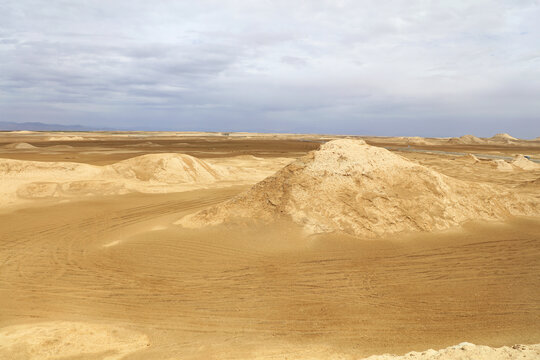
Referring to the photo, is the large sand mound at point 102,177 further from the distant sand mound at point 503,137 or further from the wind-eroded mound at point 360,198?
the distant sand mound at point 503,137

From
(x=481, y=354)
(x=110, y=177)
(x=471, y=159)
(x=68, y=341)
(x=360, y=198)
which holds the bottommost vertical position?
(x=68, y=341)

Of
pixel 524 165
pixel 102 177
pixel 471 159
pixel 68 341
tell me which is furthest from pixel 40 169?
pixel 524 165

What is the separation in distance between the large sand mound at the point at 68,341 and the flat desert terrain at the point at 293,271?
0.03 meters

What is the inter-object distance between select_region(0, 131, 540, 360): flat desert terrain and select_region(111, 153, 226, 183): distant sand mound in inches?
221

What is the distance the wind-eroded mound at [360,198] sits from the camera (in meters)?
11.1

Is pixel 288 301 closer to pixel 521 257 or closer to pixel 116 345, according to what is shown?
pixel 116 345

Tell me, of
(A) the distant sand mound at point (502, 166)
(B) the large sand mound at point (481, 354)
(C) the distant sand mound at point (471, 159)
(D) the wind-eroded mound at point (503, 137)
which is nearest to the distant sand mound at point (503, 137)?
(D) the wind-eroded mound at point (503, 137)

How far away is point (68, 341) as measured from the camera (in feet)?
19.4

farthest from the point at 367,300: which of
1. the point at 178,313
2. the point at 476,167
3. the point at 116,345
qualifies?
the point at 476,167

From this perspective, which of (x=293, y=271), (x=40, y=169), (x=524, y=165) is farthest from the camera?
(x=524, y=165)

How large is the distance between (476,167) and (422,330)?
30476 mm

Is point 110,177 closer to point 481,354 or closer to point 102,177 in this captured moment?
point 102,177

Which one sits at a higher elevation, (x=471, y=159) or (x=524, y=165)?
(x=471, y=159)

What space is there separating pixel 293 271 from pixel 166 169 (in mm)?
15848
